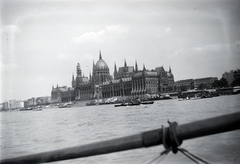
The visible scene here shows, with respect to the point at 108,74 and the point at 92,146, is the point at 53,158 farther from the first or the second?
the point at 108,74

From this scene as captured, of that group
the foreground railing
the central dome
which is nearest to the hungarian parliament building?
the central dome

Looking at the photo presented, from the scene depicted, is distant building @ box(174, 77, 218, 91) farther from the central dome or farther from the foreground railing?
the foreground railing

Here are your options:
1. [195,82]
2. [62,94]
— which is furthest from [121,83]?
[62,94]

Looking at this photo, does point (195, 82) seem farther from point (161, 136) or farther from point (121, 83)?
point (161, 136)

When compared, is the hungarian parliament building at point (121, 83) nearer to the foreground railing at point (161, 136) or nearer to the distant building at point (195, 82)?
the distant building at point (195, 82)

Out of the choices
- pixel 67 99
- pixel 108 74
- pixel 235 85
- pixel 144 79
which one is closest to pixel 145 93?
pixel 144 79
